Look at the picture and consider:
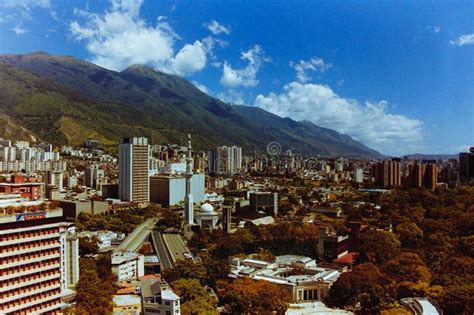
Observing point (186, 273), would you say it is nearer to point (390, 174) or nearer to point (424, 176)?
point (424, 176)

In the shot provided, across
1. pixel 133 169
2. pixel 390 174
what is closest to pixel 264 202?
pixel 133 169

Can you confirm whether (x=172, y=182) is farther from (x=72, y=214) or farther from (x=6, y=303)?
(x=6, y=303)

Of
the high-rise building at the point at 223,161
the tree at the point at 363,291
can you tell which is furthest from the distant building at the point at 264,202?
the high-rise building at the point at 223,161

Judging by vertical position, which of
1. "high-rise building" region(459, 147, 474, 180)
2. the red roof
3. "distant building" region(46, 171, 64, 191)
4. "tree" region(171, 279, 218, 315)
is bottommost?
the red roof

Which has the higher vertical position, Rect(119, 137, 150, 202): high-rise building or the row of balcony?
Rect(119, 137, 150, 202): high-rise building

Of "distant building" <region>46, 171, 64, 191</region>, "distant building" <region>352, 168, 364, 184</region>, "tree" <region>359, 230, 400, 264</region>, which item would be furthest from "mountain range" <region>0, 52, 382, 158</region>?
"tree" <region>359, 230, 400, 264</region>

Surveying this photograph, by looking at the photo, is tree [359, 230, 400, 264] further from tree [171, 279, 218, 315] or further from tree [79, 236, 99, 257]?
tree [79, 236, 99, 257]

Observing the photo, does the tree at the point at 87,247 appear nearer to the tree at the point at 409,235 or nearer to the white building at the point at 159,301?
the white building at the point at 159,301
